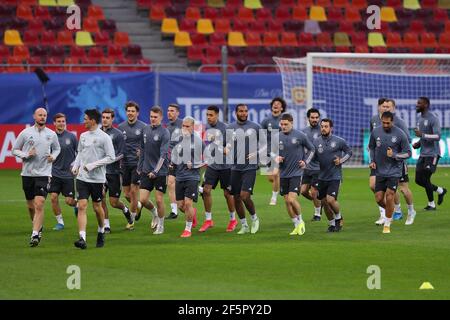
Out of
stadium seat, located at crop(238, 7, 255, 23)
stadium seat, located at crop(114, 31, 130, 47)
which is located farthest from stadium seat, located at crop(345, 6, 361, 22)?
stadium seat, located at crop(114, 31, 130, 47)

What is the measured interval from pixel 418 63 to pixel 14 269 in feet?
71.2

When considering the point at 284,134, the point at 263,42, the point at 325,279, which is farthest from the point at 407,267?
the point at 263,42

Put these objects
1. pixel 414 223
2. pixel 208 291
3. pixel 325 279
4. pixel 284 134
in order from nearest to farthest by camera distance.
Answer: pixel 208 291 → pixel 325 279 → pixel 284 134 → pixel 414 223

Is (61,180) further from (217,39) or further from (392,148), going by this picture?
(217,39)

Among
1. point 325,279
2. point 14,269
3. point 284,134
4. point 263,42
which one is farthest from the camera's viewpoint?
point 263,42

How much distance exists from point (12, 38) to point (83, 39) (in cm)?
227

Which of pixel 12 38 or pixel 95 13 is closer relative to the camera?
pixel 12 38

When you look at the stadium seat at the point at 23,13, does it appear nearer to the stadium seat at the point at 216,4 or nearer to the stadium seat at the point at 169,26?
the stadium seat at the point at 169,26

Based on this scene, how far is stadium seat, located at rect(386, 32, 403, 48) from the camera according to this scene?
130 ft

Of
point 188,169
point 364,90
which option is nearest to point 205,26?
point 364,90

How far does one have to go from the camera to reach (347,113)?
34.1 meters

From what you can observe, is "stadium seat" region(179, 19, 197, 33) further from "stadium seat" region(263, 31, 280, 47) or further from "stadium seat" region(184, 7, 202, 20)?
"stadium seat" region(263, 31, 280, 47)

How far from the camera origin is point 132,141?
2042cm

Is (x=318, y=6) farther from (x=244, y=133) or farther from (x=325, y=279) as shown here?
(x=325, y=279)
